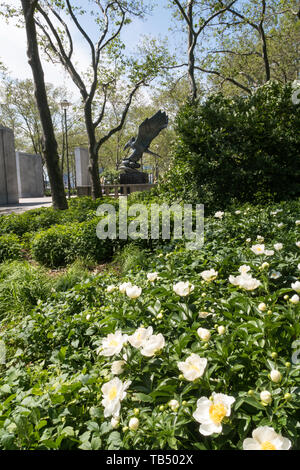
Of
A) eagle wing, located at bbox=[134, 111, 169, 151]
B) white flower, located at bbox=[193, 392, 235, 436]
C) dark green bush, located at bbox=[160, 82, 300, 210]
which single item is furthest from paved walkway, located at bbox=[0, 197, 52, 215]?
white flower, located at bbox=[193, 392, 235, 436]

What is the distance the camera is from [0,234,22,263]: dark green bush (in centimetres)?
589

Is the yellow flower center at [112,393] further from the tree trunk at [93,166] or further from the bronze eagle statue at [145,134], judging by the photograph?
the bronze eagle statue at [145,134]

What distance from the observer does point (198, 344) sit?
1643mm

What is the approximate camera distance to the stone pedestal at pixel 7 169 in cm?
1923

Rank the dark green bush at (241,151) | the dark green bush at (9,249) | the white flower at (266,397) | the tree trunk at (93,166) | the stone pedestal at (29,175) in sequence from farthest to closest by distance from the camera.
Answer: the stone pedestal at (29,175) < the tree trunk at (93,166) < the dark green bush at (241,151) < the dark green bush at (9,249) < the white flower at (266,397)

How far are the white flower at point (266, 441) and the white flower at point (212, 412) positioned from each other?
11cm

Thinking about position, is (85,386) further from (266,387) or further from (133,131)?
(133,131)

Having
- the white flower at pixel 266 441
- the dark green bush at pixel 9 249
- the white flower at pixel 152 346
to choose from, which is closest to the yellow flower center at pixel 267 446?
the white flower at pixel 266 441

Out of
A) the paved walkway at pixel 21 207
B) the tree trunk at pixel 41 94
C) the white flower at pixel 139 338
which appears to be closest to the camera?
the white flower at pixel 139 338

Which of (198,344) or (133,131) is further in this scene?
(133,131)

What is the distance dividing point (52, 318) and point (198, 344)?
1.72 m

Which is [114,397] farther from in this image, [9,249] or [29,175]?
[29,175]

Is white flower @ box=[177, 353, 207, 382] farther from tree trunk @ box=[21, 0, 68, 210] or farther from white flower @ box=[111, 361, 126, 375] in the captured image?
tree trunk @ box=[21, 0, 68, 210]
